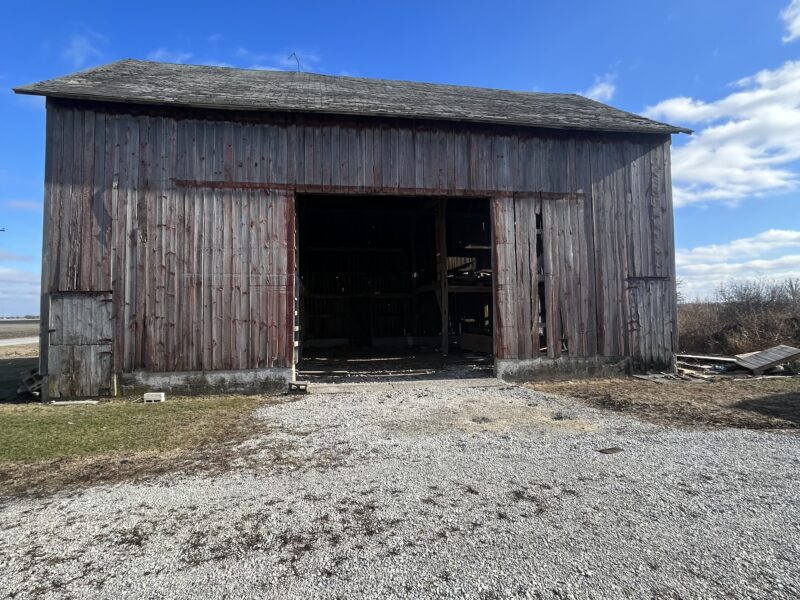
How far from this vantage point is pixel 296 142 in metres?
9.88

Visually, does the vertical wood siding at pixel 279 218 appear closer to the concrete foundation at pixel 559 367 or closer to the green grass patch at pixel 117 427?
the concrete foundation at pixel 559 367

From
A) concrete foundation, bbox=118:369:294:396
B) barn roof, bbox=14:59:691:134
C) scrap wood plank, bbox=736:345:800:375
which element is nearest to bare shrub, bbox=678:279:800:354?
scrap wood plank, bbox=736:345:800:375

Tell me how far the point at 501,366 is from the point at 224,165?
25.8ft

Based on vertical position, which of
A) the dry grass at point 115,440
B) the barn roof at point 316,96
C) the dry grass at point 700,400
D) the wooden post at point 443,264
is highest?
the barn roof at point 316,96

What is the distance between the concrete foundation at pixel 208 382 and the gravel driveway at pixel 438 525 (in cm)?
382

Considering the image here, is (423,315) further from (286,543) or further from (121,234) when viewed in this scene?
(286,543)

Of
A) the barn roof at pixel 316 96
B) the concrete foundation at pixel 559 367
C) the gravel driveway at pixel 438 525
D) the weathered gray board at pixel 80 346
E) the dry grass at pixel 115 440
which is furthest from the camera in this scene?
the concrete foundation at pixel 559 367

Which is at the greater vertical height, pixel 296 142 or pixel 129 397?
pixel 296 142

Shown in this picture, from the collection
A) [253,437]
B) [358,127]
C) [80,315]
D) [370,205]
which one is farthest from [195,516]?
[370,205]

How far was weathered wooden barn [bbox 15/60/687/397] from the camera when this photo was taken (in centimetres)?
902

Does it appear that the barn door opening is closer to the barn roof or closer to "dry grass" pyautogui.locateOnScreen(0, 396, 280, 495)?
the barn roof

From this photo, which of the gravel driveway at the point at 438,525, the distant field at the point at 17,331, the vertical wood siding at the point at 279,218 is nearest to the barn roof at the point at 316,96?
the vertical wood siding at the point at 279,218

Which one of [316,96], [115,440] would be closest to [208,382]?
[115,440]

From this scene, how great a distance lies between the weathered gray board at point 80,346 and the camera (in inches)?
350
